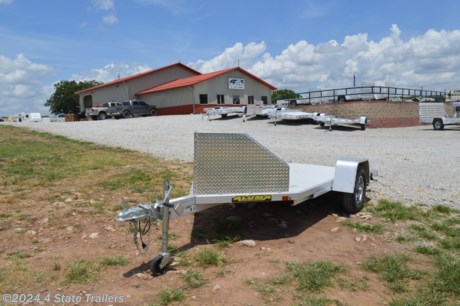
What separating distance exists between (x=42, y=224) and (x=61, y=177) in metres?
3.08

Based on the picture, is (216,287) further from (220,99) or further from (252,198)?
(220,99)

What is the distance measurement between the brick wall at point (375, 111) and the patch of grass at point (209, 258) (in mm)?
22326

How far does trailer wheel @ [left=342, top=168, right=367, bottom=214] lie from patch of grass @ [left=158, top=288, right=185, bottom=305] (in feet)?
9.68

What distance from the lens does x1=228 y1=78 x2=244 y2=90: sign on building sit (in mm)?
44281

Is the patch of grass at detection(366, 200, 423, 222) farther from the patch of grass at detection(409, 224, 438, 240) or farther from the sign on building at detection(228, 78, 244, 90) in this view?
the sign on building at detection(228, 78, 244, 90)

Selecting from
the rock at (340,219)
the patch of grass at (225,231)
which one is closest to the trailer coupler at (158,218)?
the patch of grass at (225,231)

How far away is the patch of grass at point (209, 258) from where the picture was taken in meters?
4.22

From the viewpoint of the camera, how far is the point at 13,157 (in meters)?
10.9

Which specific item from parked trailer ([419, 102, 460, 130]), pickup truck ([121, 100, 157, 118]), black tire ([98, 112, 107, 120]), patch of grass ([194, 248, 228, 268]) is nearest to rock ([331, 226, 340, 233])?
patch of grass ([194, 248, 228, 268])

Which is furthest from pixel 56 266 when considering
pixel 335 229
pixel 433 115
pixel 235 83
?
pixel 235 83

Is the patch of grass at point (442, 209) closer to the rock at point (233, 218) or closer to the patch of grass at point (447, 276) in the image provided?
the patch of grass at point (447, 276)

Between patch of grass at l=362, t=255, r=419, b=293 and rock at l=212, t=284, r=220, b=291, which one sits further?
patch of grass at l=362, t=255, r=419, b=293

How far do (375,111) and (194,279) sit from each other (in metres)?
24.5

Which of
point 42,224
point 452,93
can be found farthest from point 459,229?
point 452,93
